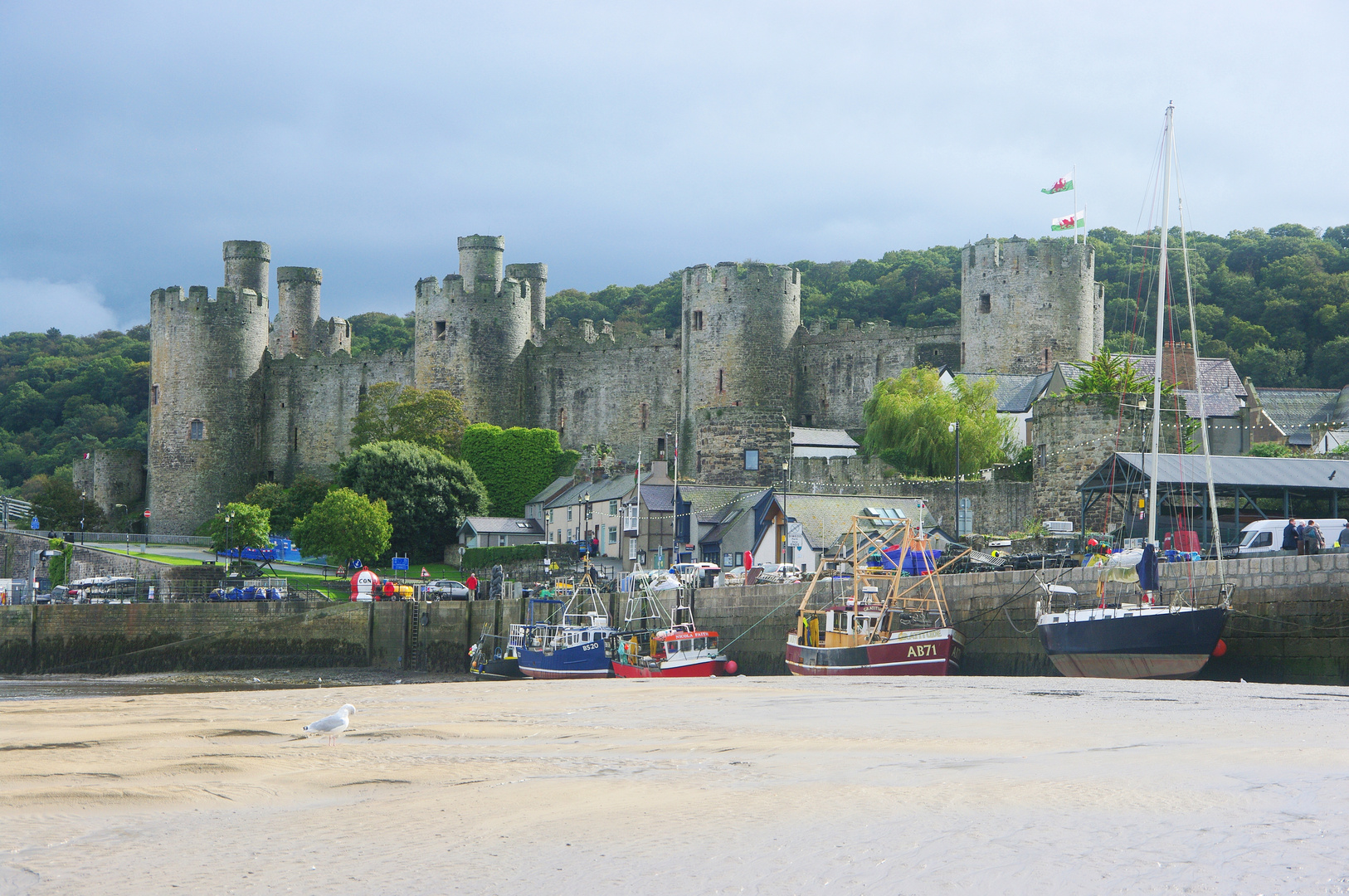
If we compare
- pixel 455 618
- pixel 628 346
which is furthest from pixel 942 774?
pixel 628 346

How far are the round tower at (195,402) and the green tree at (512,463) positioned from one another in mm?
10087

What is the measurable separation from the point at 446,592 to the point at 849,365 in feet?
63.0

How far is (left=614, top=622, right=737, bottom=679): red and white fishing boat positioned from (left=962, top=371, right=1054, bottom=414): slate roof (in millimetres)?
18007

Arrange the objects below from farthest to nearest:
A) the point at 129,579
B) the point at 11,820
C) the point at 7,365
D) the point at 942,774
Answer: the point at 7,365 < the point at 129,579 < the point at 942,774 < the point at 11,820

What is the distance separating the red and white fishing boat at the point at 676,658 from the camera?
64.3ft

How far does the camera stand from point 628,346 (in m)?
49.4

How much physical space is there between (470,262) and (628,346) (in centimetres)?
585

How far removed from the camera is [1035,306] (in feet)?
132

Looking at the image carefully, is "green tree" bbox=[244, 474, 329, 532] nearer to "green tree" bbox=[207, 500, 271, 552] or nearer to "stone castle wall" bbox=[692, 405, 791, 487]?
"green tree" bbox=[207, 500, 271, 552]

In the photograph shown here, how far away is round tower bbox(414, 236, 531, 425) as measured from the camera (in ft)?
158

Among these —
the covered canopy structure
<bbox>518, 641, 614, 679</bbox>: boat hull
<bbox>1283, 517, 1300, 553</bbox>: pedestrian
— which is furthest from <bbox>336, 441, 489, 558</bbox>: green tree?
<bbox>1283, 517, 1300, 553</bbox>: pedestrian

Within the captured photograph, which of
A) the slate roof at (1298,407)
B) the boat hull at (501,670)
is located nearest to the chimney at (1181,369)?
the slate roof at (1298,407)

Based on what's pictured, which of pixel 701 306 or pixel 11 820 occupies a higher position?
pixel 701 306

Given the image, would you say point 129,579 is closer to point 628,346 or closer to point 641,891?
point 628,346
